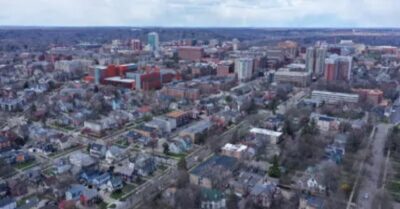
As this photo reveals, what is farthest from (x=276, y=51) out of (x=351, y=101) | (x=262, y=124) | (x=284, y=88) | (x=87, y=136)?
(x=87, y=136)

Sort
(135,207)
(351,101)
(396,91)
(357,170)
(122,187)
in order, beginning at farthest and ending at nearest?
1. (396,91)
2. (351,101)
3. (357,170)
4. (122,187)
5. (135,207)

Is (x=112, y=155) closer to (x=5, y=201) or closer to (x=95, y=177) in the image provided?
(x=95, y=177)

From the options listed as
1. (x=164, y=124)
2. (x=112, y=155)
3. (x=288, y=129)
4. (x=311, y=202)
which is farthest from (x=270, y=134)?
(x=112, y=155)

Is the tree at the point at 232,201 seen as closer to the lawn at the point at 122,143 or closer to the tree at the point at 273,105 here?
the lawn at the point at 122,143

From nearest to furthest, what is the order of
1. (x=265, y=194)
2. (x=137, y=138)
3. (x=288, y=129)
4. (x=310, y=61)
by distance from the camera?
1. (x=265, y=194)
2. (x=137, y=138)
3. (x=288, y=129)
4. (x=310, y=61)

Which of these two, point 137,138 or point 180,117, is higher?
point 180,117

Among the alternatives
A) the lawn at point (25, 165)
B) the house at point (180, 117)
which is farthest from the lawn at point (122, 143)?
the lawn at point (25, 165)

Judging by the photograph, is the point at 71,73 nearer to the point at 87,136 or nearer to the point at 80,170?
the point at 87,136
